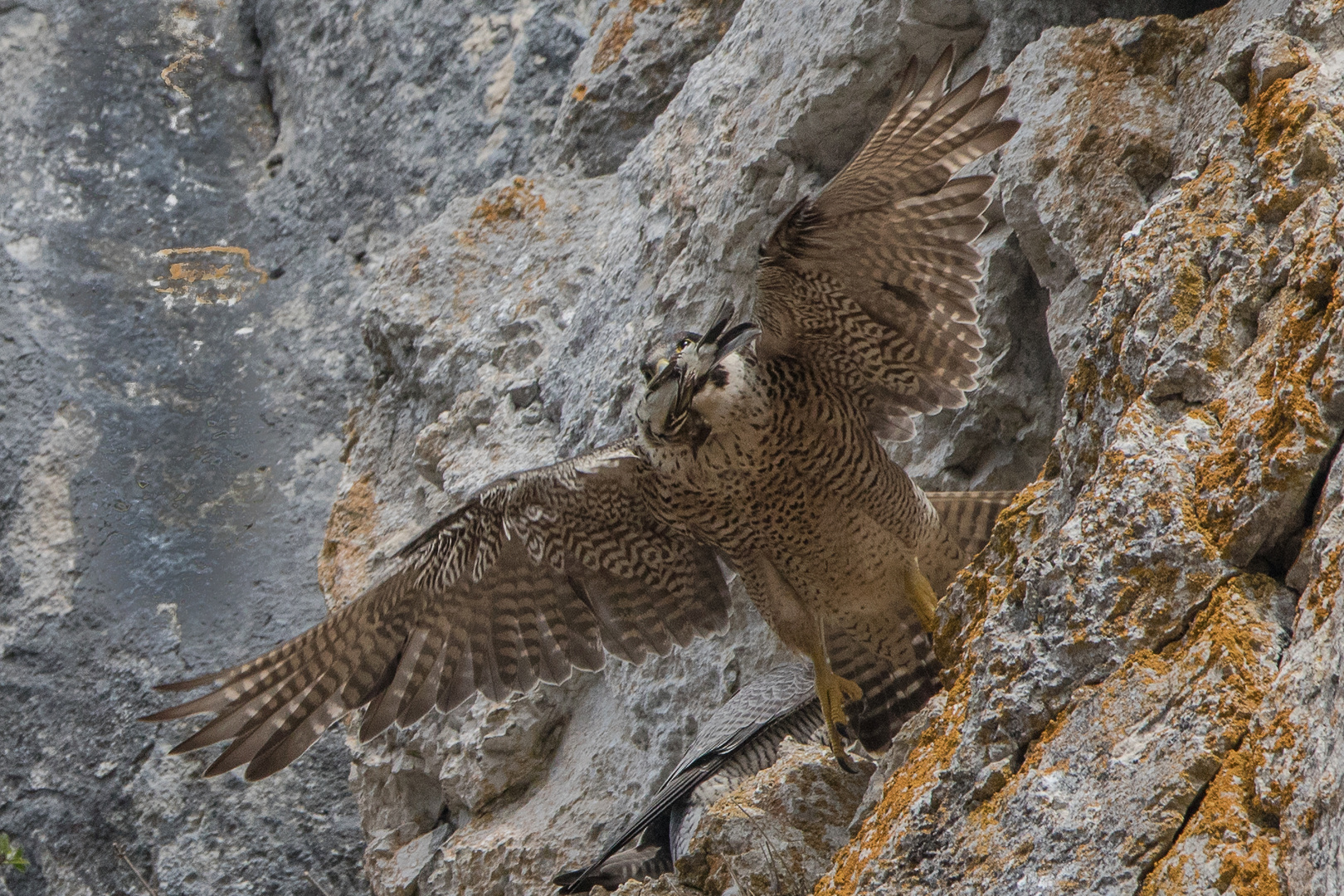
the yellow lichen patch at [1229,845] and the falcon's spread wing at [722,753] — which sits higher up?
the falcon's spread wing at [722,753]

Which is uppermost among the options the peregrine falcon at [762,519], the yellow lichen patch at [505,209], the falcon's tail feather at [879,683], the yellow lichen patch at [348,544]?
the yellow lichen patch at [505,209]

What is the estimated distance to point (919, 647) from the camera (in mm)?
3922

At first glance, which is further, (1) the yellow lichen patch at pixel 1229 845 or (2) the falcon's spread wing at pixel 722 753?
(2) the falcon's spread wing at pixel 722 753

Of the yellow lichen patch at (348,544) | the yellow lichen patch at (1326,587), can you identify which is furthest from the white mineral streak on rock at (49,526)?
the yellow lichen patch at (1326,587)

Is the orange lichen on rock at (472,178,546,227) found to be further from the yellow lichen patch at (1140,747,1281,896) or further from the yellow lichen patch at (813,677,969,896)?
the yellow lichen patch at (1140,747,1281,896)

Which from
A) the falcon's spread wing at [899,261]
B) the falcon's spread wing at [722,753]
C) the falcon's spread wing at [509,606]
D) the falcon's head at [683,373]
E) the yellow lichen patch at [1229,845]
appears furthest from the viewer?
the falcon's spread wing at [509,606]

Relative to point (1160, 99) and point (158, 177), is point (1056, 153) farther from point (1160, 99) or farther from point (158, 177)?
point (158, 177)

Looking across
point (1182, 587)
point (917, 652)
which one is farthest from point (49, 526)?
point (1182, 587)

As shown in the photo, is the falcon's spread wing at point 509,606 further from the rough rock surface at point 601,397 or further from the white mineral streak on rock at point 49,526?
the white mineral streak on rock at point 49,526

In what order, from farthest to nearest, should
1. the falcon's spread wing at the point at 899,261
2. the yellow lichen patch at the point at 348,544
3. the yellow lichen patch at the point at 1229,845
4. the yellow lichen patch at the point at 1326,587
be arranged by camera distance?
the yellow lichen patch at the point at 348,544, the falcon's spread wing at the point at 899,261, the yellow lichen patch at the point at 1326,587, the yellow lichen patch at the point at 1229,845

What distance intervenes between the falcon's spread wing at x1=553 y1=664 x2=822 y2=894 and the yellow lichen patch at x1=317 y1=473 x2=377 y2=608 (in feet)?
6.13

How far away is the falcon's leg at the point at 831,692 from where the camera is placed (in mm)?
3660

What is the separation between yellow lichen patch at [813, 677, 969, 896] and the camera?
234 centimetres

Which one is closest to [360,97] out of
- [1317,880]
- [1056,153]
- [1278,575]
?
[1056,153]
